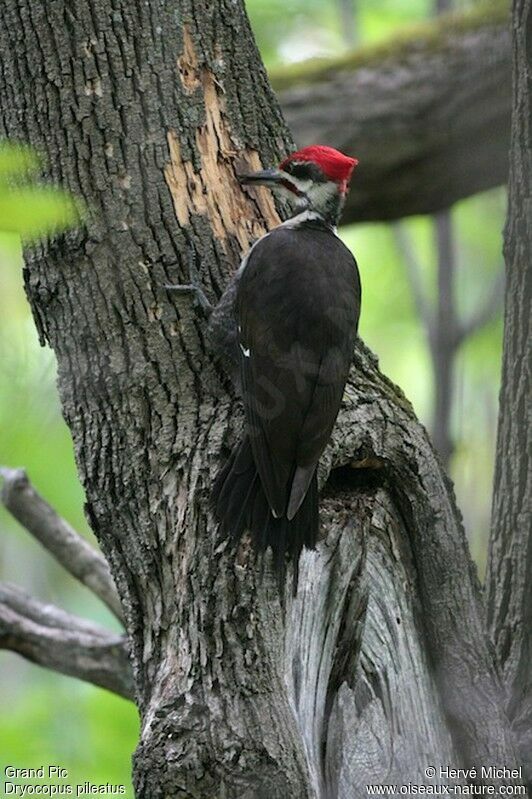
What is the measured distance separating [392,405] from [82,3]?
50.1 inches

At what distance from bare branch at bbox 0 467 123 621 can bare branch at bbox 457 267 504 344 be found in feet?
6.79

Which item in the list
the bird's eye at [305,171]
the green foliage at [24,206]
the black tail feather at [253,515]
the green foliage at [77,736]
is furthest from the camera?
the green foliage at [77,736]

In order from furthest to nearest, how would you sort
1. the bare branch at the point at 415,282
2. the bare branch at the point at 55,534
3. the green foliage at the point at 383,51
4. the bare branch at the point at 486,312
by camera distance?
the bare branch at the point at 415,282
the bare branch at the point at 486,312
the green foliage at the point at 383,51
the bare branch at the point at 55,534

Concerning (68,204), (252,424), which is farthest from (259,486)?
(68,204)

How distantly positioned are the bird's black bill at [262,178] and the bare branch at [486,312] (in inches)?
84.1

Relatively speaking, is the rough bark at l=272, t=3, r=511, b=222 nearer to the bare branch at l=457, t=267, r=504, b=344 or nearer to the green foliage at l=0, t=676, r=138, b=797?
the bare branch at l=457, t=267, r=504, b=344

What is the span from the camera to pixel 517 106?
2.95m

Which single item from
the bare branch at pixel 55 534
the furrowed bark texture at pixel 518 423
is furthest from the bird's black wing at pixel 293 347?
the bare branch at pixel 55 534

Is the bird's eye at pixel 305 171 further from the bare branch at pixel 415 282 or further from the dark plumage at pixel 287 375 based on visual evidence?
the bare branch at pixel 415 282

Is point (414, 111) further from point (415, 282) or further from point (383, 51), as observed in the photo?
point (415, 282)

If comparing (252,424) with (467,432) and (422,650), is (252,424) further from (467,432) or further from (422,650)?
(467,432)

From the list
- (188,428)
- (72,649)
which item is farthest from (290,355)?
(72,649)

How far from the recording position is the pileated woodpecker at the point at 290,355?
8.24ft

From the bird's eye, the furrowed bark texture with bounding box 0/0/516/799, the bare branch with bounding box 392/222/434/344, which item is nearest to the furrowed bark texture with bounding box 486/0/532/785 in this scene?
the furrowed bark texture with bounding box 0/0/516/799
